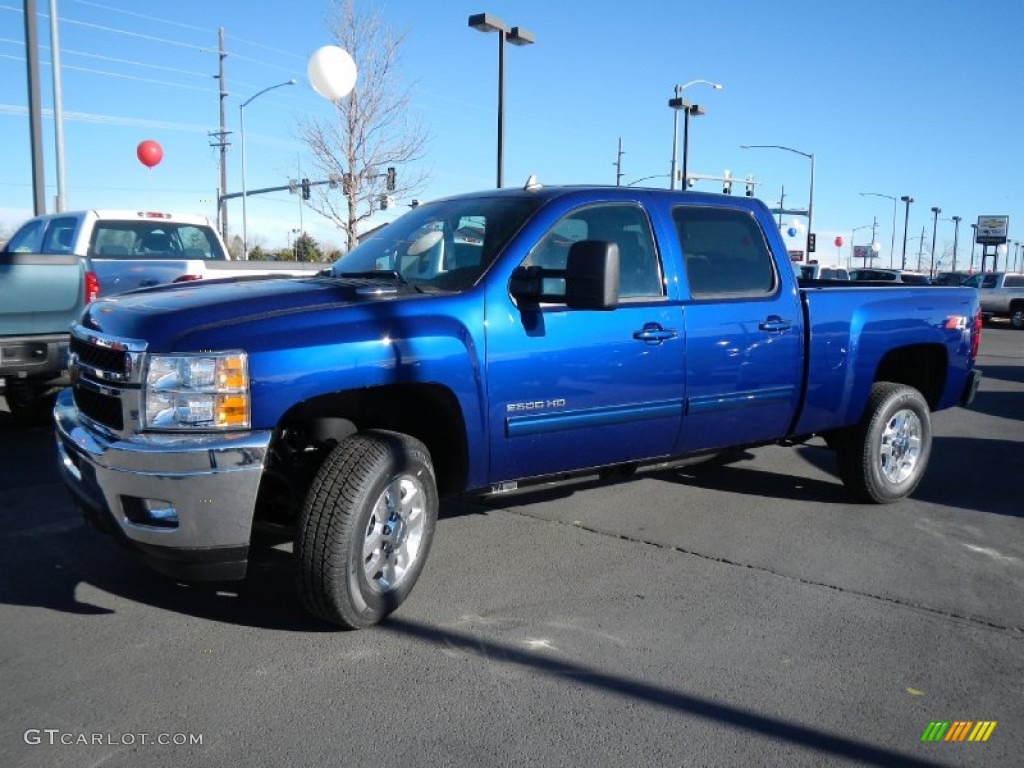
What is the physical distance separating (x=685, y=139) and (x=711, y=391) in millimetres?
23724

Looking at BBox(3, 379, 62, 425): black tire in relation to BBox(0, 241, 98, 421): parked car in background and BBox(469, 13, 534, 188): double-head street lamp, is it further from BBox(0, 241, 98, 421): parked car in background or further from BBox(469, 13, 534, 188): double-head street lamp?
BBox(469, 13, 534, 188): double-head street lamp

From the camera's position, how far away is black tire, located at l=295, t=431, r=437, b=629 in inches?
139

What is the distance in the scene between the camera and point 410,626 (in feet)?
12.7

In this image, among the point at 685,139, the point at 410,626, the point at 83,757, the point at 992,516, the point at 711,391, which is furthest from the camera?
the point at 685,139

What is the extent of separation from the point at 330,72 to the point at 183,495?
11.2 meters

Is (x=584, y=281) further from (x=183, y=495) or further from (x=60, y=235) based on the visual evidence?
(x=60, y=235)

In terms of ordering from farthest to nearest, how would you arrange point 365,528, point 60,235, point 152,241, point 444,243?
point 152,241 → point 60,235 → point 444,243 → point 365,528

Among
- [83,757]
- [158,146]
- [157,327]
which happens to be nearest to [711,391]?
[157,327]

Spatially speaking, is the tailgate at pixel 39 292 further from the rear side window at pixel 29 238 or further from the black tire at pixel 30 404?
the rear side window at pixel 29 238

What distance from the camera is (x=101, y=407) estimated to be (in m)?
3.62

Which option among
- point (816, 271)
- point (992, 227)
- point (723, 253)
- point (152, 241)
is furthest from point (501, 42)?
point (992, 227)

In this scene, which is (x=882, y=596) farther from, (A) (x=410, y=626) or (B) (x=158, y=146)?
(B) (x=158, y=146)

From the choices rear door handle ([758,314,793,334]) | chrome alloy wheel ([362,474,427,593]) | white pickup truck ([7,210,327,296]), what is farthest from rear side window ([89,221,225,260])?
rear door handle ([758,314,793,334])

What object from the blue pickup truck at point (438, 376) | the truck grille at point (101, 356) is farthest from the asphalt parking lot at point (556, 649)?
the truck grille at point (101, 356)
